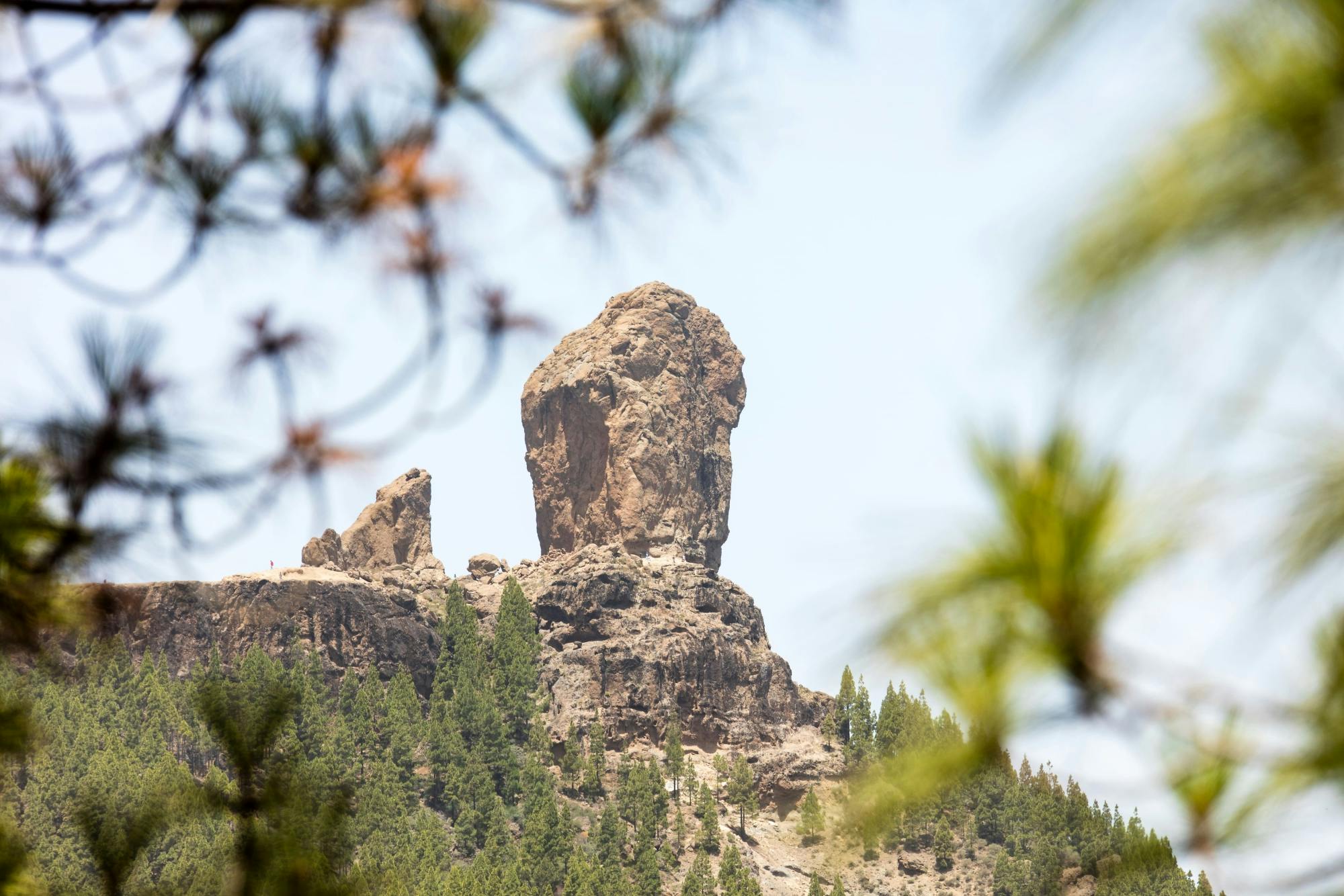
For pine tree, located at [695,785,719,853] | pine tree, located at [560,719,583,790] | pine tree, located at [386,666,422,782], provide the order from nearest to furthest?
pine tree, located at [695,785,719,853] → pine tree, located at [386,666,422,782] → pine tree, located at [560,719,583,790]

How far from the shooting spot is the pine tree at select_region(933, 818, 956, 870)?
2506 inches

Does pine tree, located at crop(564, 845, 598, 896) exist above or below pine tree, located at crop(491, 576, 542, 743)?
below

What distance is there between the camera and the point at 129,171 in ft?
11.3

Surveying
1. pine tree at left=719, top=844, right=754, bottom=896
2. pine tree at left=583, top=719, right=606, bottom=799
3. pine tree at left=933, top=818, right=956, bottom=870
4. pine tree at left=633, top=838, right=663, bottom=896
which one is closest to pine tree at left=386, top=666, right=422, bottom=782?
pine tree at left=583, top=719, right=606, bottom=799

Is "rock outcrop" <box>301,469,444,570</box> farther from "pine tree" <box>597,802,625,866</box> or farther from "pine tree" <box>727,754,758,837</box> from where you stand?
"pine tree" <box>597,802,625,866</box>

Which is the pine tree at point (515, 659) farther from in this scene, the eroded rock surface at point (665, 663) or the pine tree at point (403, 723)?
the pine tree at point (403, 723)

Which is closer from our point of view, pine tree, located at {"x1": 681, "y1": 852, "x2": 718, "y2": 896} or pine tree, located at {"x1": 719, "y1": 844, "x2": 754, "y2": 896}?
pine tree, located at {"x1": 681, "y1": 852, "x2": 718, "y2": 896}

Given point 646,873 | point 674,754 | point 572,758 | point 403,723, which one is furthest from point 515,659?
point 646,873

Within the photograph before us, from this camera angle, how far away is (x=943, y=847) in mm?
63656

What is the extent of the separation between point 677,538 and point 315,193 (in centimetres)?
7163

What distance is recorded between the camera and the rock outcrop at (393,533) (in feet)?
245

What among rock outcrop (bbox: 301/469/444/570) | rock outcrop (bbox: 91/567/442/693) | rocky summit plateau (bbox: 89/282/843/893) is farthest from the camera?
rock outcrop (bbox: 301/469/444/570)

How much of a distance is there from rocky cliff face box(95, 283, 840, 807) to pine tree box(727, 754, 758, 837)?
217 cm

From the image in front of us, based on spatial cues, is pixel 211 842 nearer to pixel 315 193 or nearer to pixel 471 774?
pixel 471 774
